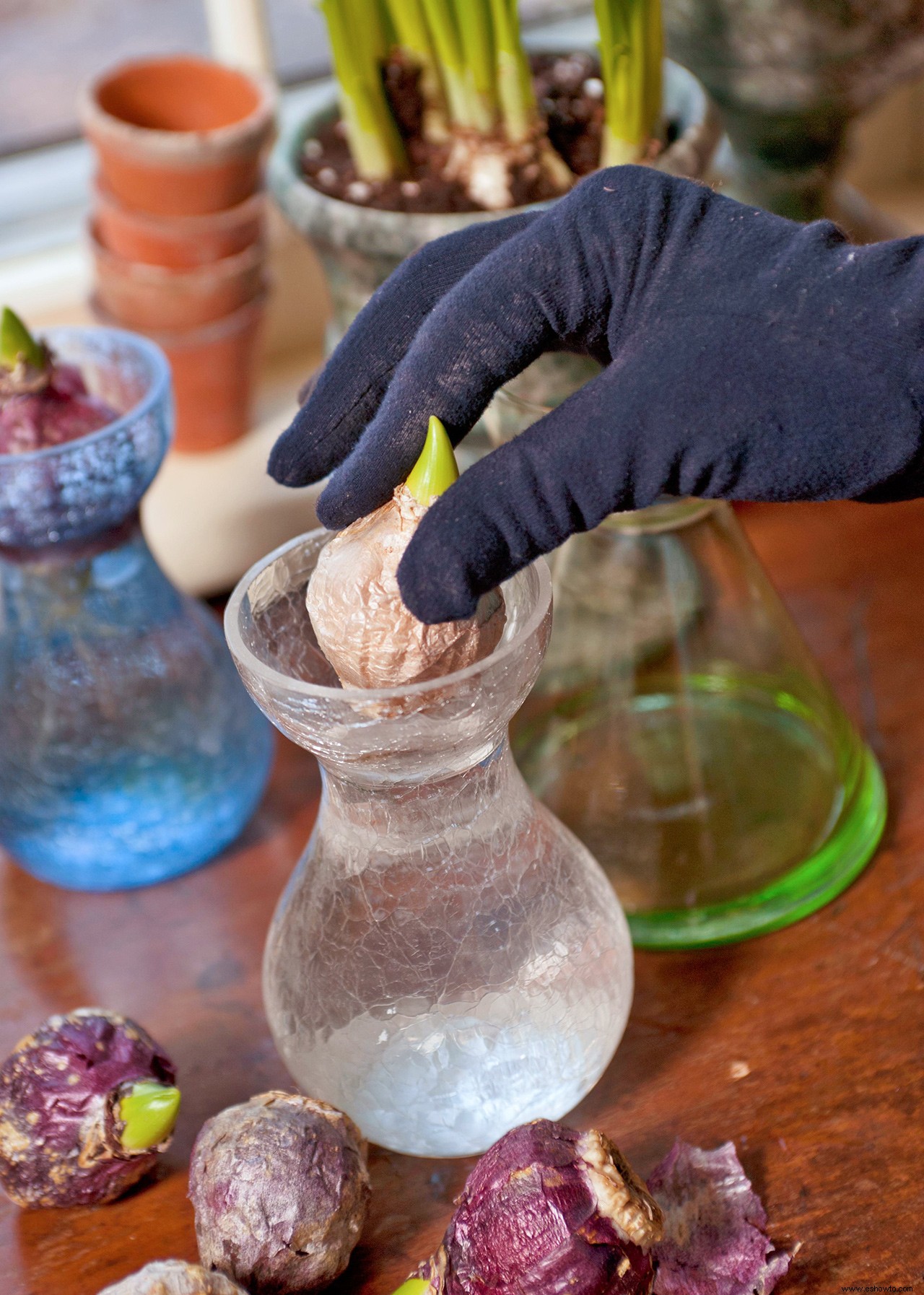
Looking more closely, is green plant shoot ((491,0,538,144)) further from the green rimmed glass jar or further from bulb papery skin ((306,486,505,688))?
bulb papery skin ((306,486,505,688))

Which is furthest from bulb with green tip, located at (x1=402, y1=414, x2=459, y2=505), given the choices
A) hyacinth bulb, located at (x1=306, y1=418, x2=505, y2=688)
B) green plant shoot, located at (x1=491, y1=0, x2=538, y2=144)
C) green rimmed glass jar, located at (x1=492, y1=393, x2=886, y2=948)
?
green plant shoot, located at (x1=491, y1=0, x2=538, y2=144)

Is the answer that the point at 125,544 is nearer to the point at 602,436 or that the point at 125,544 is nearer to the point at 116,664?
the point at 116,664

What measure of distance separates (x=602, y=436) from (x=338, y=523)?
2.8 inches

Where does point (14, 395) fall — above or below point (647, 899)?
above

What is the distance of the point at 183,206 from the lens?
548 millimetres

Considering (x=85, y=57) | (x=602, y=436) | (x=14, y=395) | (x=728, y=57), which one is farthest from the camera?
(x=85, y=57)

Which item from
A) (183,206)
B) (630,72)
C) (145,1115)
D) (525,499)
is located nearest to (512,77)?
(630,72)

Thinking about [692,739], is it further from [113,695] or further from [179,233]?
[179,233]

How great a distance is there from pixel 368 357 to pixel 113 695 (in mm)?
165

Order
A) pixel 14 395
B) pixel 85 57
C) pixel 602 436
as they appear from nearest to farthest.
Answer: pixel 602 436 → pixel 14 395 → pixel 85 57

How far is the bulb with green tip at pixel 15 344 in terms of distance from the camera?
39 centimetres

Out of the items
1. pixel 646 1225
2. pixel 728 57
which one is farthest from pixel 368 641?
pixel 728 57

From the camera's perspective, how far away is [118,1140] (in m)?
0.33

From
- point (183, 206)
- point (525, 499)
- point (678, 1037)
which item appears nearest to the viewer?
point (525, 499)
